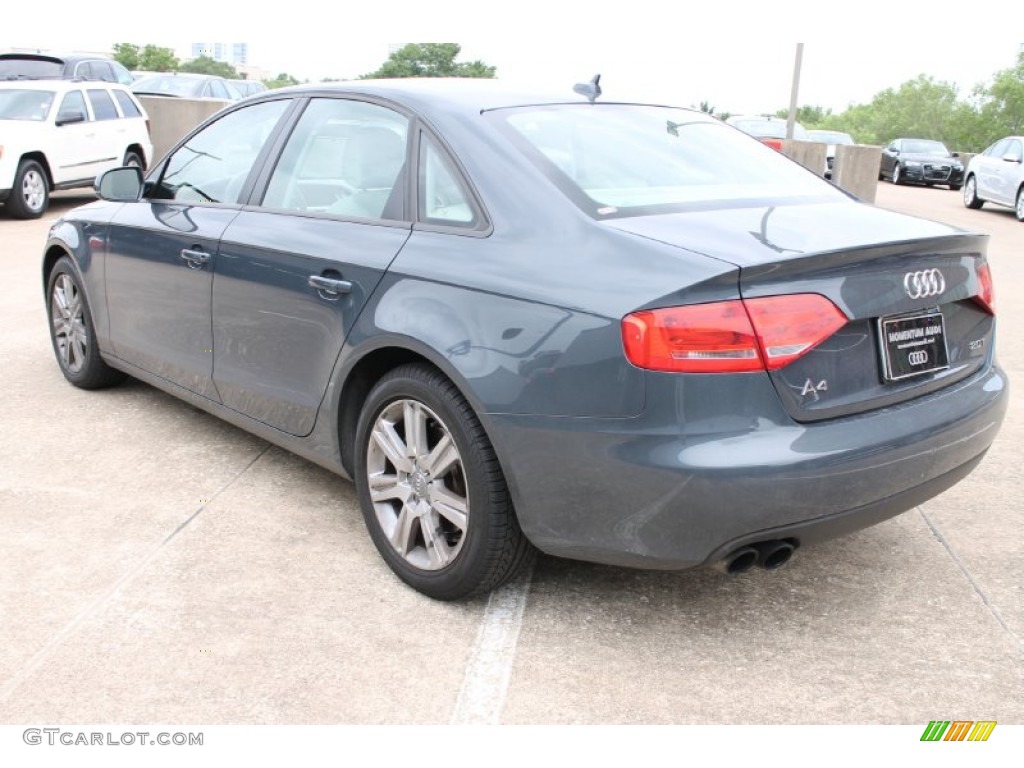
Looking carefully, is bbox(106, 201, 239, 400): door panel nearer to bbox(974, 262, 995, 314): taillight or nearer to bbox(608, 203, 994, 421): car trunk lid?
bbox(608, 203, 994, 421): car trunk lid

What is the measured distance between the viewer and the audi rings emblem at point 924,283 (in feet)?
9.49

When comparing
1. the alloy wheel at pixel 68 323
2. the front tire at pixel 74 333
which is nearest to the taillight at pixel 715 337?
the front tire at pixel 74 333

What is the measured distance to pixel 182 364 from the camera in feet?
14.6

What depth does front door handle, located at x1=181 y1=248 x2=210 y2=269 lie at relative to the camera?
13.6 ft

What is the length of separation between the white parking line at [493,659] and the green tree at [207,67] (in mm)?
83936

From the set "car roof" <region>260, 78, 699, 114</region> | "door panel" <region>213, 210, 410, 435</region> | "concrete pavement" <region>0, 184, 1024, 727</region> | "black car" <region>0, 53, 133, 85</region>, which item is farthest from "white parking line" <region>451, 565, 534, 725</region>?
"black car" <region>0, 53, 133, 85</region>

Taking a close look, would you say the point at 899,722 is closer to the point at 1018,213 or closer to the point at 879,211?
the point at 879,211

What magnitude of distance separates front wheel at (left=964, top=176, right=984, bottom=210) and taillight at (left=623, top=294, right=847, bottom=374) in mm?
18424

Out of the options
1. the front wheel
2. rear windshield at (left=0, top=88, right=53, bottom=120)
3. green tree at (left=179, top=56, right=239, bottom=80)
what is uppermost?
rear windshield at (left=0, top=88, right=53, bottom=120)

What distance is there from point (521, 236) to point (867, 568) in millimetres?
1637

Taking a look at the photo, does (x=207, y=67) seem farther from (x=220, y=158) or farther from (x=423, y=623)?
(x=423, y=623)

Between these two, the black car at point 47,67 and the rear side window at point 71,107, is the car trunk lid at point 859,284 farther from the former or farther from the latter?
the black car at point 47,67

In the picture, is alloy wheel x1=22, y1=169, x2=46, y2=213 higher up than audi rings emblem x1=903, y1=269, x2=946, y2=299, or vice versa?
audi rings emblem x1=903, y1=269, x2=946, y2=299

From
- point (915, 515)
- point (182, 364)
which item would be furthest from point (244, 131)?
point (915, 515)
